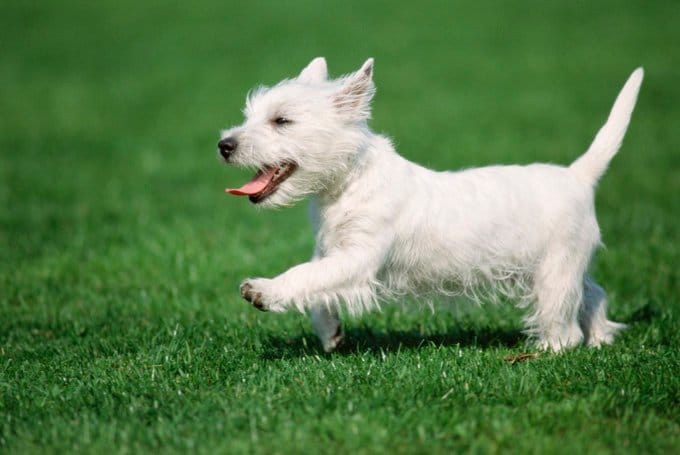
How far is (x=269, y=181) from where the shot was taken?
541 cm

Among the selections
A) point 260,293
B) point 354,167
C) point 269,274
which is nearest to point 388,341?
point 354,167

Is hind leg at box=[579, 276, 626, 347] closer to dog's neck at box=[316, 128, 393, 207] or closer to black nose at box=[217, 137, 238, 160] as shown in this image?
dog's neck at box=[316, 128, 393, 207]

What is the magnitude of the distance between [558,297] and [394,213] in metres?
1.24

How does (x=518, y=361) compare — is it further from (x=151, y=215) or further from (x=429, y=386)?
(x=151, y=215)

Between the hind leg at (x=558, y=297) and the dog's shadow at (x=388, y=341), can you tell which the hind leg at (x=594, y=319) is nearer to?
the hind leg at (x=558, y=297)

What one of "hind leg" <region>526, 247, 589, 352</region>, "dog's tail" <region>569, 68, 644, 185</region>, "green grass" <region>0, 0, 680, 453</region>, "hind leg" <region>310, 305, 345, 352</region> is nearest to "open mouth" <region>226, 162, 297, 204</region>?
"hind leg" <region>310, 305, 345, 352</region>

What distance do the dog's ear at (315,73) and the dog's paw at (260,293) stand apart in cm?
151

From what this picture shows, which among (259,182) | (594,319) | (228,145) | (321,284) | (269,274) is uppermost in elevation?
(228,145)

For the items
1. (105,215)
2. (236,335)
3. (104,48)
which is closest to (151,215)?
(105,215)

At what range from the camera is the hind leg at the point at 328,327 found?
5.78m

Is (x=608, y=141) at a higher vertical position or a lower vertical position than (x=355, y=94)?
lower

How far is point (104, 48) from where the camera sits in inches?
1022

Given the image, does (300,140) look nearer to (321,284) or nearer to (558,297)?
(321,284)

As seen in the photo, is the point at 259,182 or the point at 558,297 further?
the point at 558,297
